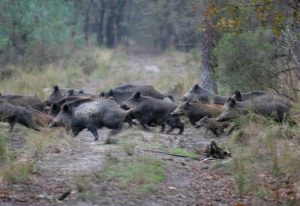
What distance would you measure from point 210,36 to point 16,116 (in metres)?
8.01

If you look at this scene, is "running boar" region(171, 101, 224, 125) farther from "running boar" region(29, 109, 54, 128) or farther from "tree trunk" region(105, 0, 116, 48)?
"tree trunk" region(105, 0, 116, 48)

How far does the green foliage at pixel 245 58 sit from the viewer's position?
19.1 metres

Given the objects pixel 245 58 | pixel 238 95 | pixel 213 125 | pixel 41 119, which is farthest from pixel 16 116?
pixel 245 58

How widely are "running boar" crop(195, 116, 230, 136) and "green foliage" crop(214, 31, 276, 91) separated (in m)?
4.38

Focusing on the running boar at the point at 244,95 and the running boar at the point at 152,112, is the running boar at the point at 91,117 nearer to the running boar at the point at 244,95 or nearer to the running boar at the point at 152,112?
the running boar at the point at 152,112

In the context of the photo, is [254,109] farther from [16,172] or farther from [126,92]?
[16,172]

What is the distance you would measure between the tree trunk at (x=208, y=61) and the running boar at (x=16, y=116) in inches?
303

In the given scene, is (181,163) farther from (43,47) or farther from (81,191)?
(43,47)

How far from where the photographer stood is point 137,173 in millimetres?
10148

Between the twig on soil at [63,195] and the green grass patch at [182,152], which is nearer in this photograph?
the twig on soil at [63,195]

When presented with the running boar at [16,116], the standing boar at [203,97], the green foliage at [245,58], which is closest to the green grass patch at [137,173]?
the running boar at [16,116]

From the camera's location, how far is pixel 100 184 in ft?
32.1

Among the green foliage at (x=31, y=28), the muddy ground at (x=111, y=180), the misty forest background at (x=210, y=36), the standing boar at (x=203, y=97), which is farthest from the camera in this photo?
the green foliage at (x=31, y=28)

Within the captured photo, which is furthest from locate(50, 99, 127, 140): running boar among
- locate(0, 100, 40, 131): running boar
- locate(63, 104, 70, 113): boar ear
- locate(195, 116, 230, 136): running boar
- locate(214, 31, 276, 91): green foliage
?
locate(214, 31, 276, 91): green foliage
